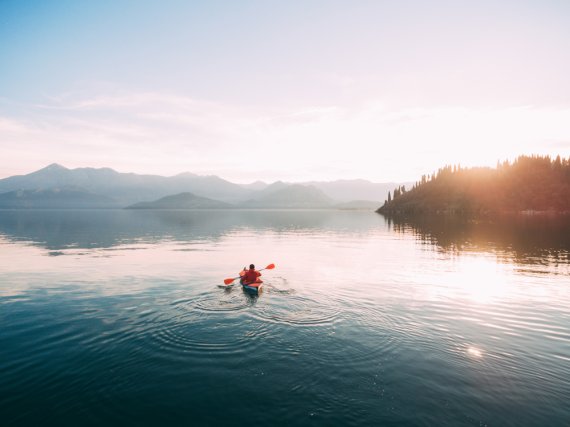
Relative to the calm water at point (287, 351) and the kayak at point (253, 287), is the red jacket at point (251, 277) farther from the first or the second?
the calm water at point (287, 351)

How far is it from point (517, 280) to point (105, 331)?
43573mm

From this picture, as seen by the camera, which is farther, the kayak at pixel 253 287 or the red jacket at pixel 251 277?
the red jacket at pixel 251 277

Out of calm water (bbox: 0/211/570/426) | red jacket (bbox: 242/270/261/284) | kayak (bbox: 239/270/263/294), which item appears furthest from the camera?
red jacket (bbox: 242/270/261/284)

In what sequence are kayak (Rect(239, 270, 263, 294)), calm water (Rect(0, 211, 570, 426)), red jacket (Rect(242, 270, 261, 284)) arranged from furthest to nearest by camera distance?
1. red jacket (Rect(242, 270, 261, 284))
2. kayak (Rect(239, 270, 263, 294))
3. calm water (Rect(0, 211, 570, 426))

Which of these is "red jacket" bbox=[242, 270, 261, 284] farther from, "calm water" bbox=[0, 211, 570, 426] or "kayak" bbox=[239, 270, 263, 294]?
"calm water" bbox=[0, 211, 570, 426]

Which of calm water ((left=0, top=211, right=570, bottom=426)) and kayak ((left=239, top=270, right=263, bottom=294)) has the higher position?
kayak ((left=239, top=270, right=263, bottom=294))

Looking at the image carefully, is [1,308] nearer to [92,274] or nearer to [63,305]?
[63,305]

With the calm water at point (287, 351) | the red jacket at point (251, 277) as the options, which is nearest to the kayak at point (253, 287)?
the red jacket at point (251, 277)

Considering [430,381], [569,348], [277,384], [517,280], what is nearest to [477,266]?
[517,280]

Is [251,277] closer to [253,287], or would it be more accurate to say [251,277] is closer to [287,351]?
[253,287]

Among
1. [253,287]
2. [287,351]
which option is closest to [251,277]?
[253,287]

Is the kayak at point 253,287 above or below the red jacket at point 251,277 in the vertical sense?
below

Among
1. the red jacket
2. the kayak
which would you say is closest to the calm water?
the kayak

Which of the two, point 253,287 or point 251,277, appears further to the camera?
point 251,277
